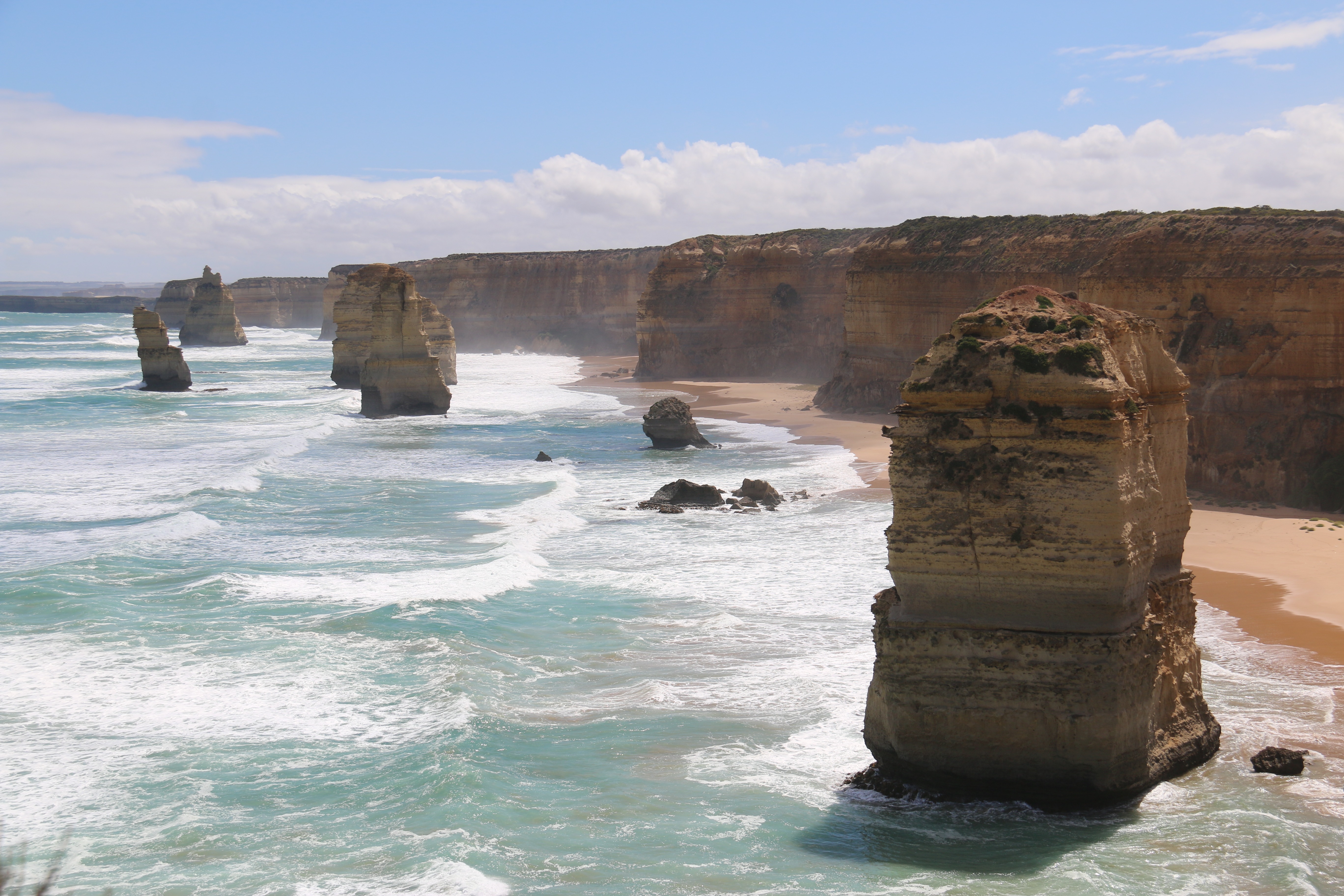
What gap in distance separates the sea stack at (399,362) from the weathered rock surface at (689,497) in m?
18.6

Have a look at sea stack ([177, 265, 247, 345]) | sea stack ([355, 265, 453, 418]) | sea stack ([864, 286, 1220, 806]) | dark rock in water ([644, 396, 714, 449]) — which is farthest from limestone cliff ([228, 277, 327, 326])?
sea stack ([864, 286, 1220, 806])

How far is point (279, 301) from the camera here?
495 ft

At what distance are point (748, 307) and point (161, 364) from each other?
97.1 feet

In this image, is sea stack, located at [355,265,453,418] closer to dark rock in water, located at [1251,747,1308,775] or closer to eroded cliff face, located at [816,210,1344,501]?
eroded cliff face, located at [816,210,1344,501]

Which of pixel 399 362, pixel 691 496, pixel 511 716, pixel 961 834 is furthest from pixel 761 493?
pixel 399 362

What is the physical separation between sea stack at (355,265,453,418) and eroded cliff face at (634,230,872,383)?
21723 mm

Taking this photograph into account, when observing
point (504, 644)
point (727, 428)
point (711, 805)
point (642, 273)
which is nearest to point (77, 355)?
point (642, 273)

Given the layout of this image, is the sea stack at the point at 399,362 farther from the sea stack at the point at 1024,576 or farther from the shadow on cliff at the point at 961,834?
the shadow on cliff at the point at 961,834

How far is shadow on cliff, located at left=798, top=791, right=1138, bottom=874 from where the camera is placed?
866cm

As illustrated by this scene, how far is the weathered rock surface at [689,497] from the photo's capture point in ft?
81.0

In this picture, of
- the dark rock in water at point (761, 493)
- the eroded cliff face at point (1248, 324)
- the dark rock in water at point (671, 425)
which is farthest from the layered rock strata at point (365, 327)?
the eroded cliff face at point (1248, 324)

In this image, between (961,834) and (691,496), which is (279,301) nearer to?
(691,496)

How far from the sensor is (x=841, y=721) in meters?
12.0

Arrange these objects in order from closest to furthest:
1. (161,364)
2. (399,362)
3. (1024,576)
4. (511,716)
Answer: (1024,576) < (511,716) < (399,362) < (161,364)
